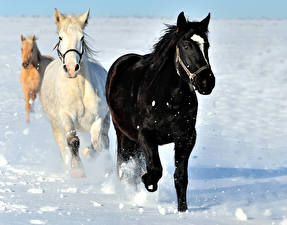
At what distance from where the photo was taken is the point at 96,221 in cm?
443

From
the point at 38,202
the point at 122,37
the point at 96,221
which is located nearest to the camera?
the point at 96,221

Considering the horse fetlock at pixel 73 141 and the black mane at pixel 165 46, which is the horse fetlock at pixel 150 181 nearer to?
the black mane at pixel 165 46

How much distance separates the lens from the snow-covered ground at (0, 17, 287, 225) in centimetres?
494

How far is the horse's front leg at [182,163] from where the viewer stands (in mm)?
5199

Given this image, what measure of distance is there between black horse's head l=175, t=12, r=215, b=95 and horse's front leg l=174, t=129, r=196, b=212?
613 millimetres

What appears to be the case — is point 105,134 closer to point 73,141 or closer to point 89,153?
point 89,153

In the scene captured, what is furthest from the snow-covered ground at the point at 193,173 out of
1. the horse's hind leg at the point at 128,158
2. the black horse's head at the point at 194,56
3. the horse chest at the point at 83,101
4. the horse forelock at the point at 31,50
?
the horse forelock at the point at 31,50

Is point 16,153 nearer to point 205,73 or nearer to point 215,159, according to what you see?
point 215,159

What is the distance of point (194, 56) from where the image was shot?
4.82m

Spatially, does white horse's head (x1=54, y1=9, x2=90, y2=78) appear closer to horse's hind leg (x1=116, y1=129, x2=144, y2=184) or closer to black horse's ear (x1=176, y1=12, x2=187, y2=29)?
horse's hind leg (x1=116, y1=129, x2=144, y2=184)

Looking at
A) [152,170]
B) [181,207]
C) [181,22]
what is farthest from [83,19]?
[181,207]

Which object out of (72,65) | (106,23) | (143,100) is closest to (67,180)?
(72,65)

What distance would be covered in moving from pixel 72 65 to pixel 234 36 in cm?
2975

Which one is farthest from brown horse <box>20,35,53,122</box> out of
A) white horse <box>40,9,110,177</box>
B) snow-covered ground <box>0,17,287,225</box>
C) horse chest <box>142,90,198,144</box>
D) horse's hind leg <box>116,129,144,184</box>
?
horse chest <box>142,90,198,144</box>
